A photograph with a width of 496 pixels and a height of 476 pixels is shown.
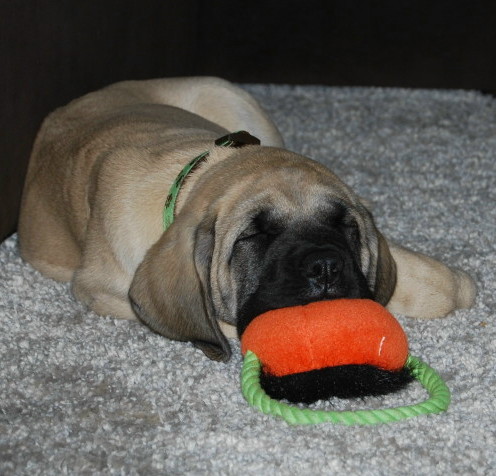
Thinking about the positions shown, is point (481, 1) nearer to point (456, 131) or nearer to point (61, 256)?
point (456, 131)

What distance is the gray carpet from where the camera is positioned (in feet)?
8.07

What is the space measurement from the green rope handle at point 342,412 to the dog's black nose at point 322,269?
0.88ft

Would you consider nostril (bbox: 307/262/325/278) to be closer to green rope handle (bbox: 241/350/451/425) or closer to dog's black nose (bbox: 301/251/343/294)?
dog's black nose (bbox: 301/251/343/294)

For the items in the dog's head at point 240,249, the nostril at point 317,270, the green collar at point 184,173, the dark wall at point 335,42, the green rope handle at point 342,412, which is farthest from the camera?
the dark wall at point 335,42

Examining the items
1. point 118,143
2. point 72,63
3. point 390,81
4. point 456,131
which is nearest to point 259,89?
point 390,81

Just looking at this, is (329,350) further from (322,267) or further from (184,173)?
(184,173)

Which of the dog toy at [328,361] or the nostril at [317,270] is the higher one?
the nostril at [317,270]

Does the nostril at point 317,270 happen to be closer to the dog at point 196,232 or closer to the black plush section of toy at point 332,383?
the dog at point 196,232

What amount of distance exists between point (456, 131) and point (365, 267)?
9.21 ft

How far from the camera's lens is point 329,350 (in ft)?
8.55

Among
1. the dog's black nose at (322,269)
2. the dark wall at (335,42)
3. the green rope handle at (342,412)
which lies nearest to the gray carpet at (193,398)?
the green rope handle at (342,412)

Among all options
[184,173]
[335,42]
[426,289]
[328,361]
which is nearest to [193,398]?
[328,361]

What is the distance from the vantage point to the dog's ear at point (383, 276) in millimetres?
3182

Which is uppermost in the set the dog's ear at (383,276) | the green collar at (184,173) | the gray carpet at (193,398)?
the green collar at (184,173)
